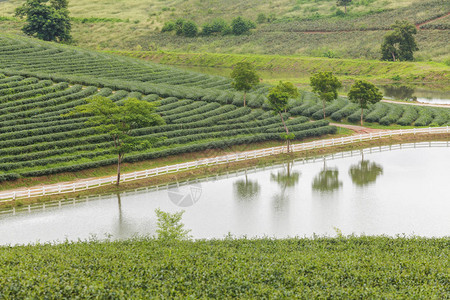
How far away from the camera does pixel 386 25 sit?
437 feet

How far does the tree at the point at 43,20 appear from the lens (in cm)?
10950

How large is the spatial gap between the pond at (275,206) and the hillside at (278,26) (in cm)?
7619

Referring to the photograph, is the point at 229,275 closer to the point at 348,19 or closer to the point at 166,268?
the point at 166,268

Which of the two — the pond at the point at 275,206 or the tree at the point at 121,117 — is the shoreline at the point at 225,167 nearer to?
the pond at the point at 275,206

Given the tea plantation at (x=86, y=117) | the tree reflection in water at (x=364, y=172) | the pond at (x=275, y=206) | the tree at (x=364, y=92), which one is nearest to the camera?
the pond at (x=275, y=206)

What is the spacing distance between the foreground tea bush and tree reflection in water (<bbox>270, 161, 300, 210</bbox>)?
568 inches

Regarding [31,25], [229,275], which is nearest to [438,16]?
[31,25]

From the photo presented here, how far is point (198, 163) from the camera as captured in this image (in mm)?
49281

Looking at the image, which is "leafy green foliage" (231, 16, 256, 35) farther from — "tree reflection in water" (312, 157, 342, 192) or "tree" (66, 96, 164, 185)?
"tree" (66, 96, 164, 185)

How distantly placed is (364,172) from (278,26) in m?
111

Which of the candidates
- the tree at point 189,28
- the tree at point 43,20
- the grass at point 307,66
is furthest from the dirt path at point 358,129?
the tree at point 189,28

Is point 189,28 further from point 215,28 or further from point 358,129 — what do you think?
point 358,129

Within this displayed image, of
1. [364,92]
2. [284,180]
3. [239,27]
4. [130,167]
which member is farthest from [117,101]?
[239,27]

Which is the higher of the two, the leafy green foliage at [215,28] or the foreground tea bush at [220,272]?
the leafy green foliage at [215,28]
